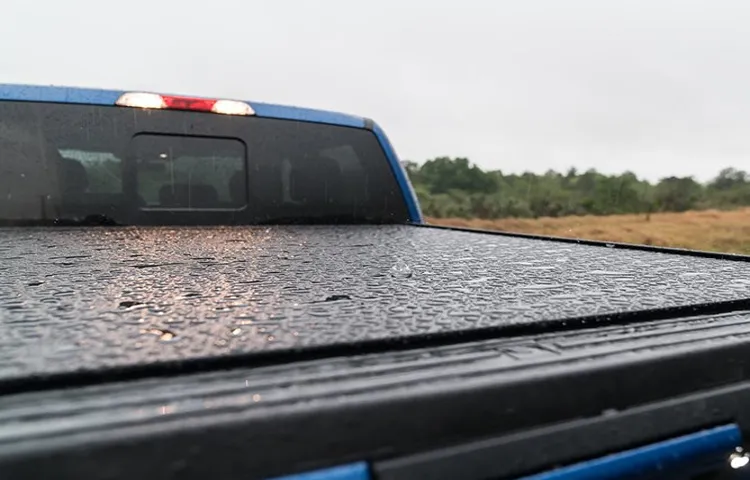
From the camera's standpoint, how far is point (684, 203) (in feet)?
87.8

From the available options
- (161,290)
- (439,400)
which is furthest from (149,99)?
(439,400)

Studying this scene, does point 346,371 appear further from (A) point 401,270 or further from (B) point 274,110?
(B) point 274,110

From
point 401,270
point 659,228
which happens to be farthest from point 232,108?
point 659,228

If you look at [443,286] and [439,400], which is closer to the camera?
[439,400]

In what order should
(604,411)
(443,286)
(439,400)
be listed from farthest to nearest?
(443,286)
(604,411)
(439,400)

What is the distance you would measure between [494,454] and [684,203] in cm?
2904

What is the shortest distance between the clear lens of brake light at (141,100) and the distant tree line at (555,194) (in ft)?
53.9

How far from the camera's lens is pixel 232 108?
3.61m

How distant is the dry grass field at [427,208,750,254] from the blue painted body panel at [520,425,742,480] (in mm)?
13224

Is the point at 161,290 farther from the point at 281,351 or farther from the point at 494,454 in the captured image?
the point at 494,454

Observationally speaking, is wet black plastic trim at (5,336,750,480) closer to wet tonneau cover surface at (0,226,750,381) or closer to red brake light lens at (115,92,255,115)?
wet tonneau cover surface at (0,226,750,381)

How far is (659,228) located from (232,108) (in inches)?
729

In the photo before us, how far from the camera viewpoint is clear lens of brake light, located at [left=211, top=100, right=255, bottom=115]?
3.58 m

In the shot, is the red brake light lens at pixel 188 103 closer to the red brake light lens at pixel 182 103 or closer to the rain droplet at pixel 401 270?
the red brake light lens at pixel 182 103
